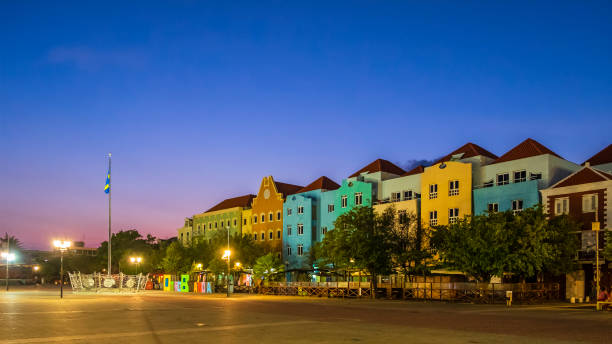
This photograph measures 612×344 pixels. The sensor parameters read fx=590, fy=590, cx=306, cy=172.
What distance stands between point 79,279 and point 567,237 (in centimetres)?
4570

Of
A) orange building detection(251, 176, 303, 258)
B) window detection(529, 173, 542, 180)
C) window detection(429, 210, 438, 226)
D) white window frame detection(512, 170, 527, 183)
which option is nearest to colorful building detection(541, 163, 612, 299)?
window detection(529, 173, 542, 180)

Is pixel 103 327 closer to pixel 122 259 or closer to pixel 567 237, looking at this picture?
pixel 567 237

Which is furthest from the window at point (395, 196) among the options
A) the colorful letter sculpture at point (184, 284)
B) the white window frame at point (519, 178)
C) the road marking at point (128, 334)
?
the road marking at point (128, 334)

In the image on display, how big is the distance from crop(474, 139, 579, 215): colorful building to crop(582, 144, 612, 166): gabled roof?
1569mm

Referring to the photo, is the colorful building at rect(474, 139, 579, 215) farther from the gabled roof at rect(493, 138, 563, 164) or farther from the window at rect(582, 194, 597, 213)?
the window at rect(582, 194, 597, 213)

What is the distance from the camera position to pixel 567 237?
42000mm

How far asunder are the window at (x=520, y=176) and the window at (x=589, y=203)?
7794mm

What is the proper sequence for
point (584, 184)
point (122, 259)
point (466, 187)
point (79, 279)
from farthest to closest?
1. point (122, 259)
2. point (79, 279)
3. point (466, 187)
4. point (584, 184)

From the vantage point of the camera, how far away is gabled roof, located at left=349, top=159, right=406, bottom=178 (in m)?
71.4

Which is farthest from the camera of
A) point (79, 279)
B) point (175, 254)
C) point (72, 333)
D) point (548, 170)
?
point (175, 254)

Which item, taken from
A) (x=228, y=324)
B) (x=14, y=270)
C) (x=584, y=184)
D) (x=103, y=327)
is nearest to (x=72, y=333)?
(x=103, y=327)

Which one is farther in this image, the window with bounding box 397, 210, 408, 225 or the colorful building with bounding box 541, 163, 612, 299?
the window with bounding box 397, 210, 408, 225

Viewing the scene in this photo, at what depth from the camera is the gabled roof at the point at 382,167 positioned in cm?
7138

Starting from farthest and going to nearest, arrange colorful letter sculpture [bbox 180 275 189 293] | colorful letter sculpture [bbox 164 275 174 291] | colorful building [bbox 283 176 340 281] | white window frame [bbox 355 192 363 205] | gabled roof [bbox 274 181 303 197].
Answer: gabled roof [bbox 274 181 303 197] → colorful building [bbox 283 176 340 281] → colorful letter sculpture [bbox 164 275 174 291] → white window frame [bbox 355 192 363 205] → colorful letter sculpture [bbox 180 275 189 293]
